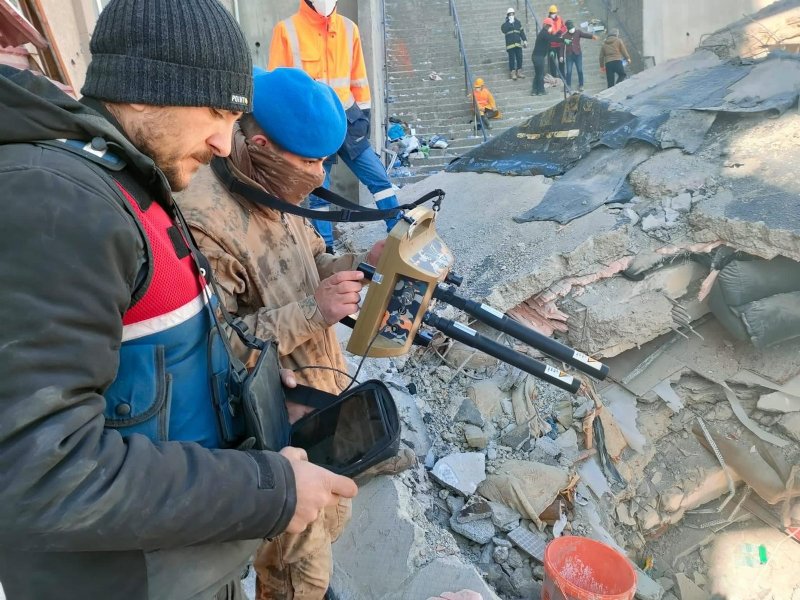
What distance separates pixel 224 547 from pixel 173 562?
0.10m

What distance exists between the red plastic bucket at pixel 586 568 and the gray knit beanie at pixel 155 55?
2349 mm

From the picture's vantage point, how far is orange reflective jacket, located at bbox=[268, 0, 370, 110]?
15.4ft

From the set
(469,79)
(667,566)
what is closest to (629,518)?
(667,566)

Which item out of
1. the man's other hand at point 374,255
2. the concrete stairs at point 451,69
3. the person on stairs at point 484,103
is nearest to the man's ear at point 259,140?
the man's other hand at point 374,255

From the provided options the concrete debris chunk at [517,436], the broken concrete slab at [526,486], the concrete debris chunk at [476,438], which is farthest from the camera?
the concrete debris chunk at [517,436]

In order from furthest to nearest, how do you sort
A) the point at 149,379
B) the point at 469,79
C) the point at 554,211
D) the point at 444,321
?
1. the point at 469,79
2. the point at 554,211
3. the point at 444,321
4. the point at 149,379

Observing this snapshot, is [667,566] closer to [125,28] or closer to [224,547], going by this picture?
[224,547]

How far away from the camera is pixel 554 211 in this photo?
15.4 ft

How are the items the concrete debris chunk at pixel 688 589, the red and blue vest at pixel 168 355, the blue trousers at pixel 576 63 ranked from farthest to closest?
the blue trousers at pixel 576 63, the concrete debris chunk at pixel 688 589, the red and blue vest at pixel 168 355

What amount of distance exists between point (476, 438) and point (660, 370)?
199 centimetres

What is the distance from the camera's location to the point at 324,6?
4.60 metres

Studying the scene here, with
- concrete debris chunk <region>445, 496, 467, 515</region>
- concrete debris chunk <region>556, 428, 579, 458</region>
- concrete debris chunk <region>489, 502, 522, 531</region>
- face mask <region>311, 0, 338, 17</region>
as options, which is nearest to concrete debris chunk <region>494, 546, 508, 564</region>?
concrete debris chunk <region>489, 502, 522, 531</region>

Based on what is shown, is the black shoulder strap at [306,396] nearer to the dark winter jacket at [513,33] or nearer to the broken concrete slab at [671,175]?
the broken concrete slab at [671,175]

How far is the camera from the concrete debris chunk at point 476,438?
3.53 m
